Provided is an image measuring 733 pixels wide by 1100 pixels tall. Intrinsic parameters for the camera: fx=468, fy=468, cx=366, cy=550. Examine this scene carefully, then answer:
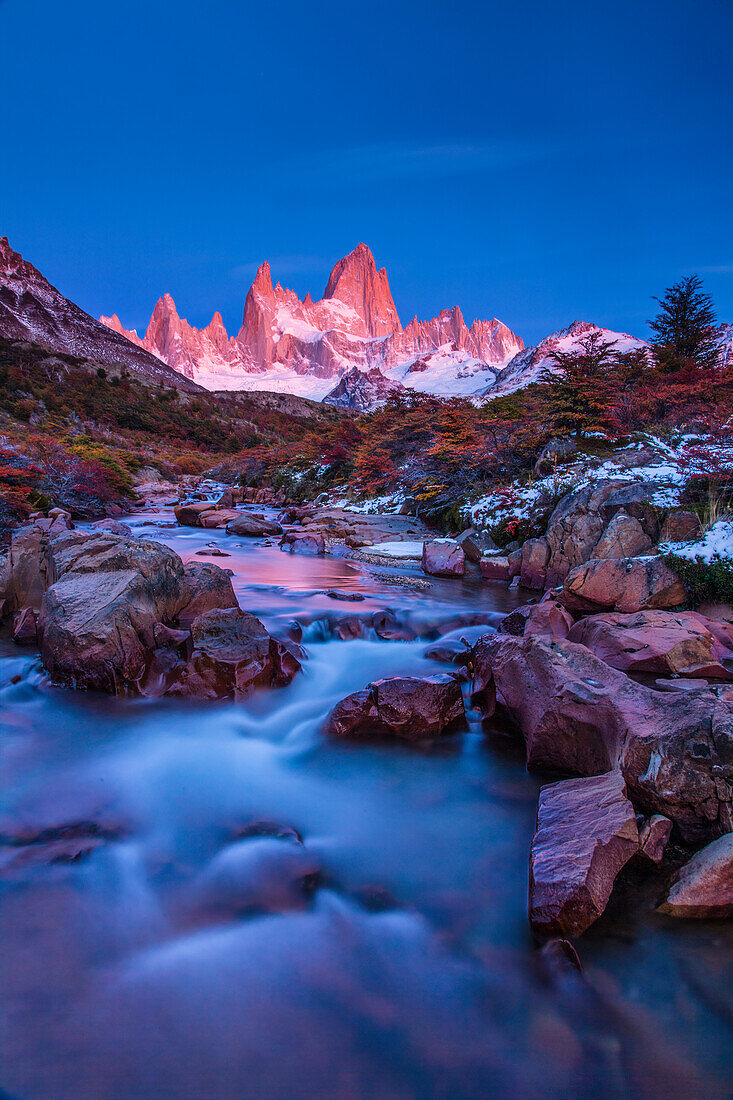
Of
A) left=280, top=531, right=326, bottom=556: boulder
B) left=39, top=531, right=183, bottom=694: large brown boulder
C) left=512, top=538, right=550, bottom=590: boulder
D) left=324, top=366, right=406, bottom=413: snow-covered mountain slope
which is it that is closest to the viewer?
left=39, top=531, right=183, bottom=694: large brown boulder

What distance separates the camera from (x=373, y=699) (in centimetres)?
405

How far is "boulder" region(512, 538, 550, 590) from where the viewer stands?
8359 millimetres

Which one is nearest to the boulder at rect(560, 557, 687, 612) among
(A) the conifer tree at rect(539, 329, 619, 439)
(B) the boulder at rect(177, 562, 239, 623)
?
(B) the boulder at rect(177, 562, 239, 623)

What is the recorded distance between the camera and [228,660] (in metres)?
4.54

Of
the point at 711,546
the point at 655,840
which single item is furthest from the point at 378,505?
the point at 655,840

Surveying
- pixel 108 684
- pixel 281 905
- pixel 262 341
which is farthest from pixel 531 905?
pixel 262 341

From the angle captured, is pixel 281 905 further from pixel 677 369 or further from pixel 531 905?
pixel 677 369

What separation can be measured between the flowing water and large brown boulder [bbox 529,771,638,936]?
0.15m

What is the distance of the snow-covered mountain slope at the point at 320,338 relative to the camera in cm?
14850

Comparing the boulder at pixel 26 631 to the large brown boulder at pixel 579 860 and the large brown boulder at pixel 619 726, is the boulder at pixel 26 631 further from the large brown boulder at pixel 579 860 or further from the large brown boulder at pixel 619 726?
the large brown boulder at pixel 579 860

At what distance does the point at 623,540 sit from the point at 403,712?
5.15 meters

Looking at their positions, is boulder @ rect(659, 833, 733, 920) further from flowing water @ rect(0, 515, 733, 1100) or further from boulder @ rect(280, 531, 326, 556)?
boulder @ rect(280, 531, 326, 556)

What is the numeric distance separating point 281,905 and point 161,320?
688 feet

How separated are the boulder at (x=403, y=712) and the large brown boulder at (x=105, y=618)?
2.05 meters
